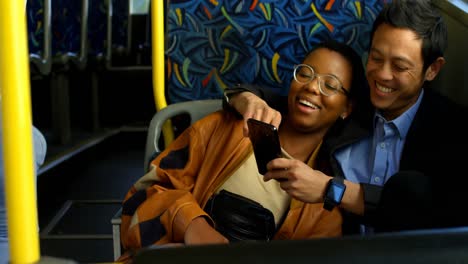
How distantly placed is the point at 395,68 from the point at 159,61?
2.87ft

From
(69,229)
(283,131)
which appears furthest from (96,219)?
(283,131)

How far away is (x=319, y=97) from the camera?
4.44 feet

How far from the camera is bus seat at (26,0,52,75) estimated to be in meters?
3.52

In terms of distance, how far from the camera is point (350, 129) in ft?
4.34

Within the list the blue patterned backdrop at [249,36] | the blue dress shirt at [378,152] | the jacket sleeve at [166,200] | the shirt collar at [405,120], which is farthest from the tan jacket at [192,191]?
the blue patterned backdrop at [249,36]

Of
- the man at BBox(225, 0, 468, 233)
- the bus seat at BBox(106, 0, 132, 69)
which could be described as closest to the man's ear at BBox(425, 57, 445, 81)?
the man at BBox(225, 0, 468, 233)

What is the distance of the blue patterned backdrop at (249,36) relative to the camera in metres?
1.72

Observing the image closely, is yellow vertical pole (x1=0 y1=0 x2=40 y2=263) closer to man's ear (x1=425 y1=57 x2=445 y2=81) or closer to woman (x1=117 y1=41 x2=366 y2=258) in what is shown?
woman (x1=117 y1=41 x2=366 y2=258)

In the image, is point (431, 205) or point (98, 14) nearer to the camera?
point (431, 205)

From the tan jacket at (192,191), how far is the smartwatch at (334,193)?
0.49 feet

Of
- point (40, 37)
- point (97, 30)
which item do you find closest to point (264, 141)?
point (40, 37)

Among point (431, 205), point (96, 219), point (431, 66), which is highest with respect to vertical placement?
point (431, 66)

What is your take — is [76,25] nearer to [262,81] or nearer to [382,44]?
[262,81]

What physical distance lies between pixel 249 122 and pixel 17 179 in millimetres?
637
